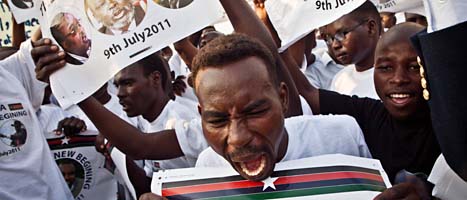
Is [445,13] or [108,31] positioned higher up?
[445,13]

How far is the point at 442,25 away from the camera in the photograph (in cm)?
150

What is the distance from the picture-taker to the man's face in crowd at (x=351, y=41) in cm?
365

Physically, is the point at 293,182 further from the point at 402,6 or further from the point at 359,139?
the point at 402,6

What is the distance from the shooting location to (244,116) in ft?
6.12

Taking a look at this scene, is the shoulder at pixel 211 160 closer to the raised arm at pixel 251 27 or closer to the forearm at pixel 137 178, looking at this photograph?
the raised arm at pixel 251 27

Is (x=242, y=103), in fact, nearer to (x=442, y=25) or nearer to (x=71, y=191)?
(x=442, y=25)

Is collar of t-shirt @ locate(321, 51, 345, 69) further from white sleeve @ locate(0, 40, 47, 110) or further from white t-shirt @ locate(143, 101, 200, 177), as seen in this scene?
white sleeve @ locate(0, 40, 47, 110)

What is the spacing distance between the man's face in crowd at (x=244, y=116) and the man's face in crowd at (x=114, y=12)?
61 centimetres

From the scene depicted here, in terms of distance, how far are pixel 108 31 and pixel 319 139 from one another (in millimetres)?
942

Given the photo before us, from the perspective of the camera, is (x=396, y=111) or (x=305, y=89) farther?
(x=305, y=89)

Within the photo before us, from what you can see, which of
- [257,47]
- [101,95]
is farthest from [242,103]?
[101,95]

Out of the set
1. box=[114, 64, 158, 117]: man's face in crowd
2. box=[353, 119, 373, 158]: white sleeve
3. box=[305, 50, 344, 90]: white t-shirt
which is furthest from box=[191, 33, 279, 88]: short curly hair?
box=[305, 50, 344, 90]: white t-shirt

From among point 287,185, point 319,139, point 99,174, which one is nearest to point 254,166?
point 287,185

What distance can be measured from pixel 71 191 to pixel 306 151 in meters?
1.65
